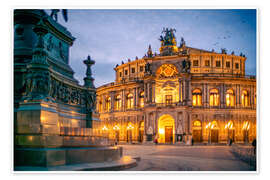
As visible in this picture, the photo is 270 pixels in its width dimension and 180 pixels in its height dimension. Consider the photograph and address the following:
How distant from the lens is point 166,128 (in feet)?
173

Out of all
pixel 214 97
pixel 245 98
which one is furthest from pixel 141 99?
pixel 245 98

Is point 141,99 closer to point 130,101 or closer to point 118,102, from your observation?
point 130,101

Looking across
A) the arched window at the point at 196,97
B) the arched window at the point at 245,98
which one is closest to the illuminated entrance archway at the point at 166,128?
the arched window at the point at 196,97

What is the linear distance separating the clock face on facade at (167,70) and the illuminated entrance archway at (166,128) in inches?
306

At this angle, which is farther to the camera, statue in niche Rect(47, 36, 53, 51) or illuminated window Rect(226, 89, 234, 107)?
illuminated window Rect(226, 89, 234, 107)

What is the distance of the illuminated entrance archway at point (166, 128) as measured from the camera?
5162cm

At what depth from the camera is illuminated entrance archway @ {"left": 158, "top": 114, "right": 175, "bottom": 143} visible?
2032 inches

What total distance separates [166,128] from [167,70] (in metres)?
11.0

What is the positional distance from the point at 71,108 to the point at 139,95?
44.8m

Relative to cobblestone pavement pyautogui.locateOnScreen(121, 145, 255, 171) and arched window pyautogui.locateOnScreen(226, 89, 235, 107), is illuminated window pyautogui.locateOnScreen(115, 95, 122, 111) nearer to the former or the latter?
arched window pyautogui.locateOnScreen(226, 89, 235, 107)

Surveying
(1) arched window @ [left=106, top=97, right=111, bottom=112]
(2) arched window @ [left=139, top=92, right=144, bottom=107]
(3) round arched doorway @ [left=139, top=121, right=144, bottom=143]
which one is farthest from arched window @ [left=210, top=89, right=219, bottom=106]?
(1) arched window @ [left=106, top=97, right=111, bottom=112]

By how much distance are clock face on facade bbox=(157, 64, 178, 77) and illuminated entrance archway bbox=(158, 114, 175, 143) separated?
7764mm

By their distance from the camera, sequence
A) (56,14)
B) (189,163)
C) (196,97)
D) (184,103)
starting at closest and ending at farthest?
(56,14) → (189,163) → (184,103) → (196,97)
